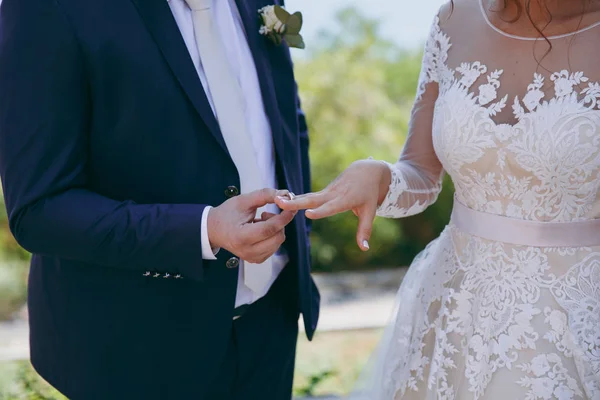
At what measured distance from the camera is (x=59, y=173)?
6.05 feet

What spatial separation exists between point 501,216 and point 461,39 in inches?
19.8

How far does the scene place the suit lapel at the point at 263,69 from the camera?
85.4 inches

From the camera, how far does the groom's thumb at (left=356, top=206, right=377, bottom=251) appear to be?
185cm

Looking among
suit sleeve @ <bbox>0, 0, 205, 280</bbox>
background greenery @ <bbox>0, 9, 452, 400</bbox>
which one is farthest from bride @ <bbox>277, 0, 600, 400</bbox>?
background greenery @ <bbox>0, 9, 452, 400</bbox>

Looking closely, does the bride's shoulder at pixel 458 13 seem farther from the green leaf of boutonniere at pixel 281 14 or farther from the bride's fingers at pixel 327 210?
the bride's fingers at pixel 327 210

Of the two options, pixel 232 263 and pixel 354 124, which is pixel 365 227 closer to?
pixel 232 263

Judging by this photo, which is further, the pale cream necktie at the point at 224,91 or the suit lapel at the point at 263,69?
the suit lapel at the point at 263,69

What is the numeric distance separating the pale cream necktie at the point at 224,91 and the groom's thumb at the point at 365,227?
0.35m

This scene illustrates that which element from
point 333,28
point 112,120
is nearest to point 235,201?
point 112,120

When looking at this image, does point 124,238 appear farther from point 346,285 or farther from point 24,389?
point 346,285

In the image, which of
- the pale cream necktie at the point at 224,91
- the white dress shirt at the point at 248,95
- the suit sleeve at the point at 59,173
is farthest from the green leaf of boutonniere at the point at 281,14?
the suit sleeve at the point at 59,173

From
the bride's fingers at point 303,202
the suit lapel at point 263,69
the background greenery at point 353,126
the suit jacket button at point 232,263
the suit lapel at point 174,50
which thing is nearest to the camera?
the bride's fingers at point 303,202

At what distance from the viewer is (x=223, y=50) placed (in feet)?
6.72

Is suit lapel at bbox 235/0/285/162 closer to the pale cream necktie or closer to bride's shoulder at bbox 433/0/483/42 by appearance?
the pale cream necktie
